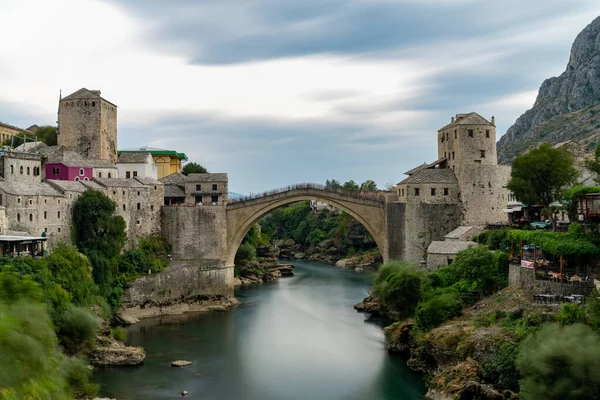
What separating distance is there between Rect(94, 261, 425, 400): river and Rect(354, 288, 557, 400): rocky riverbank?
893mm

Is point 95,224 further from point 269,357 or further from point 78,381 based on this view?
point 78,381

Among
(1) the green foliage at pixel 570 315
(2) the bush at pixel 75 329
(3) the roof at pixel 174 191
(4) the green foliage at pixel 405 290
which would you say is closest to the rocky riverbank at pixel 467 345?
(1) the green foliage at pixel 570 315

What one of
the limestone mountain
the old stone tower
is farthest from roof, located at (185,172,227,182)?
the limestone mountain

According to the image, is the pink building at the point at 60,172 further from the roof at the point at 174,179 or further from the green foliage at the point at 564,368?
the green foliage at the point at 564,368

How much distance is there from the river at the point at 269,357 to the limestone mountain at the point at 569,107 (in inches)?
1864

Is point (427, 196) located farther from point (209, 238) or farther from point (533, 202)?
point (209, 238)

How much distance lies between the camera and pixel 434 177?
140 ft

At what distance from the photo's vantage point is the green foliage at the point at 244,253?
53.6m

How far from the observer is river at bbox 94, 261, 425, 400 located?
25547 millimetres

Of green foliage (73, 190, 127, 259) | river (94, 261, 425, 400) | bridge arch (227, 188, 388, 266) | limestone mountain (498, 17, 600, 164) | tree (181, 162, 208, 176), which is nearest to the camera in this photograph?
river (94, 261, 425, 400)

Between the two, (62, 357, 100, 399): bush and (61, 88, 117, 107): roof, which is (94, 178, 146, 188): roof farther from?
(62, 357, 100, 399): bush

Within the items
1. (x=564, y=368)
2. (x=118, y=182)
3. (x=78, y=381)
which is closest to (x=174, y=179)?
(x=118, y=182)

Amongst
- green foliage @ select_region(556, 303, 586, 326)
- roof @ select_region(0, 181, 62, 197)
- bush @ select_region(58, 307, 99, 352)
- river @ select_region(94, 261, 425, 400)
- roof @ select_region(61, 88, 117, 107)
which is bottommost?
river @ select_region(94, 261, 425, 400)

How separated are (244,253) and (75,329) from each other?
1032 inches
